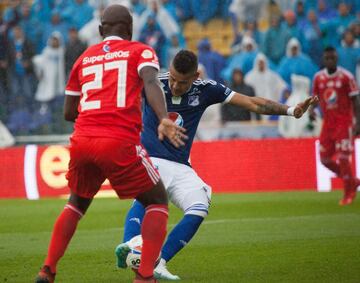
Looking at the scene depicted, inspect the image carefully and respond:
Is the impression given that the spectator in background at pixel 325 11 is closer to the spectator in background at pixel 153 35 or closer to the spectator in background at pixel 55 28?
the spectator in background at pixel 153 35

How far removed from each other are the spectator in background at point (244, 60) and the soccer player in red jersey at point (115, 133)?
1406cm

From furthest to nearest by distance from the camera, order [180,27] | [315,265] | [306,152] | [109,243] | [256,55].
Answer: [180,27] → [256,55] → [306,152] → [109,243] → [315,265]

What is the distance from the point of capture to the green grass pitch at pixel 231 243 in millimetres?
8125

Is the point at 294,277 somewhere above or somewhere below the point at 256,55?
below

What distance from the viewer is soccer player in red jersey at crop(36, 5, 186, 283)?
6.73 m

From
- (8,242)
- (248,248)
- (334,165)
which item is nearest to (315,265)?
(248,248)

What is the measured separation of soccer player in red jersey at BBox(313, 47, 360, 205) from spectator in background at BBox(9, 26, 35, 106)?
787 cm

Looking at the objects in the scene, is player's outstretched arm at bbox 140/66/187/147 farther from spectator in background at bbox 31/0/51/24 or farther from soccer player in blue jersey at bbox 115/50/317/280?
spectator in background at bbox 31/0/51/24

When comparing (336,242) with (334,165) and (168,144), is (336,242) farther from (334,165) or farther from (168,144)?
(334,165)

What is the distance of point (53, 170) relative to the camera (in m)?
18.3

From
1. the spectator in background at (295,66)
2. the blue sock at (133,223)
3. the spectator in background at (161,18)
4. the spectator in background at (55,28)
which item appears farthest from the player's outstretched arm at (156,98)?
the spectator in background at (55,28)

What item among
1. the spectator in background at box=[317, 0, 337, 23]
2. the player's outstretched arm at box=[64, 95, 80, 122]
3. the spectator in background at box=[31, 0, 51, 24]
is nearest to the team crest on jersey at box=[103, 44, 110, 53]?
the player's outstretched arm at box=[64, 95, 80, 122]

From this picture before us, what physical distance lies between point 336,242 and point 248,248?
3.26ft

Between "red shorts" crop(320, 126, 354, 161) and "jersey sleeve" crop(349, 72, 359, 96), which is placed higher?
"jersey sleeve" crop(349, 72, 359, 96)
